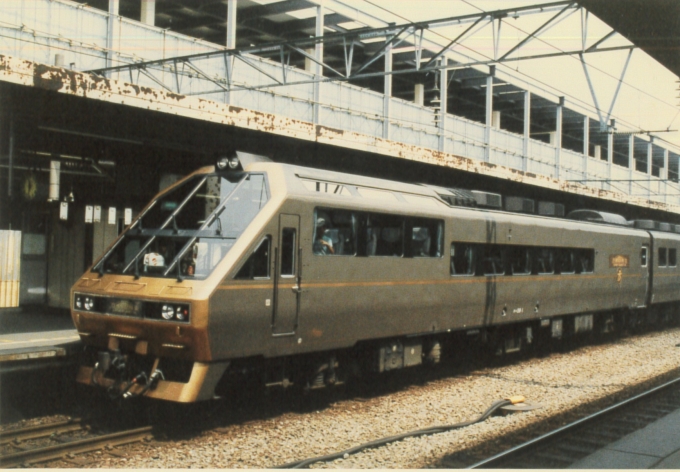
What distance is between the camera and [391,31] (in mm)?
11250

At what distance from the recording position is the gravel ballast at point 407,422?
7004mm

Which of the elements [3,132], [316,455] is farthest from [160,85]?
[316,455]

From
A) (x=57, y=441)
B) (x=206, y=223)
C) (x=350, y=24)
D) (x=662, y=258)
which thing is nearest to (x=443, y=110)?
(x=350, y=24)

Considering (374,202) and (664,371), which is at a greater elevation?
(374,202)

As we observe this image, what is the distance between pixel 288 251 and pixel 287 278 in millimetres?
307

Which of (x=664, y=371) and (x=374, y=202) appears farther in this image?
A: (x=664, y=371)

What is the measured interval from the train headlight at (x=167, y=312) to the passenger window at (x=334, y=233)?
193 cm

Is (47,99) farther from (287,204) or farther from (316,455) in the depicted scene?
(316,455)

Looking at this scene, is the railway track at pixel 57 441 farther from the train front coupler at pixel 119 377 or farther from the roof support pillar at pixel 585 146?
the roof support pillar at pixel 585 146

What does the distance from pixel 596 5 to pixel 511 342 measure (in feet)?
22.3

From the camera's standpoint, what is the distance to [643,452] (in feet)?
24.0

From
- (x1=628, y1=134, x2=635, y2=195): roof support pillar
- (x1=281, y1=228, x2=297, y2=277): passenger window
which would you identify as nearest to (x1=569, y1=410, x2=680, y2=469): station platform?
(x1=281, y1=228, x2=297, y2=277): passenger window

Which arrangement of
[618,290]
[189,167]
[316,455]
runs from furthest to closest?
1. [618,290]
2. [189,167]
3. [316,455]

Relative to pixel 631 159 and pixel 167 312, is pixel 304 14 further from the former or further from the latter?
pixel 631 159
